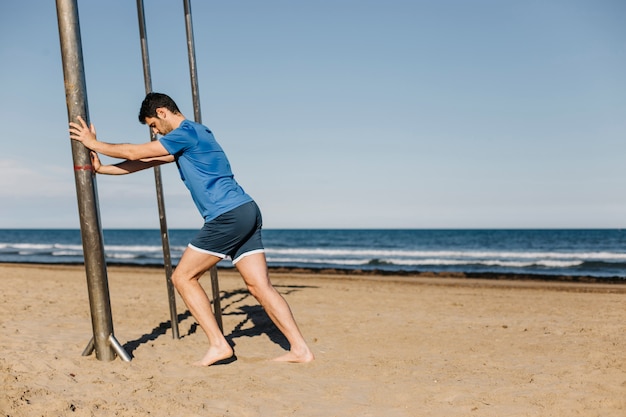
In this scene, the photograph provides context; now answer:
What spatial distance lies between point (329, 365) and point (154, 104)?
2.35 meters

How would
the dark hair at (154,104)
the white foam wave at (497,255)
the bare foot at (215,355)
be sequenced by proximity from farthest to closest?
1. the white foam wave at (497,255)
2. the bare foot at (215,355)
3. the dark hair at (154,104)

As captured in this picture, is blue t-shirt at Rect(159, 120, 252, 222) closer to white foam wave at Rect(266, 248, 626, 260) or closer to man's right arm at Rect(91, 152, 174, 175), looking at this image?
man's right arm at Rect(91, 152, 174, 175)

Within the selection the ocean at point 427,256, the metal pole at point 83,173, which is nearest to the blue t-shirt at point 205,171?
the metal pole at point 83,173

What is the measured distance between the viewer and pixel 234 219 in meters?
4.02

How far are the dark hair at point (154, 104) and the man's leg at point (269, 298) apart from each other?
4.01 ft

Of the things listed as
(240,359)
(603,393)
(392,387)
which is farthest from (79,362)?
(603,393)

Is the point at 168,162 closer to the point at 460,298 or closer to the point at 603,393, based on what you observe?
the point at 603,393

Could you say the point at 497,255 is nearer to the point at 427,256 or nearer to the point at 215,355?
the point at 427,256

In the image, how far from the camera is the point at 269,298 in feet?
13.9

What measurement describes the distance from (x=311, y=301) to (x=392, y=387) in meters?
5.09

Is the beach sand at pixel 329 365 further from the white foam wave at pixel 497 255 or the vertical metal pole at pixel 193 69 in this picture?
the white foam wave at pixel 497 255

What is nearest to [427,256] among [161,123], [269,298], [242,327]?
[242,327]

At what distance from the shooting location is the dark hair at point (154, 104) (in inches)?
162

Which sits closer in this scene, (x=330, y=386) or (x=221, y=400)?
(x=221, y=400)
